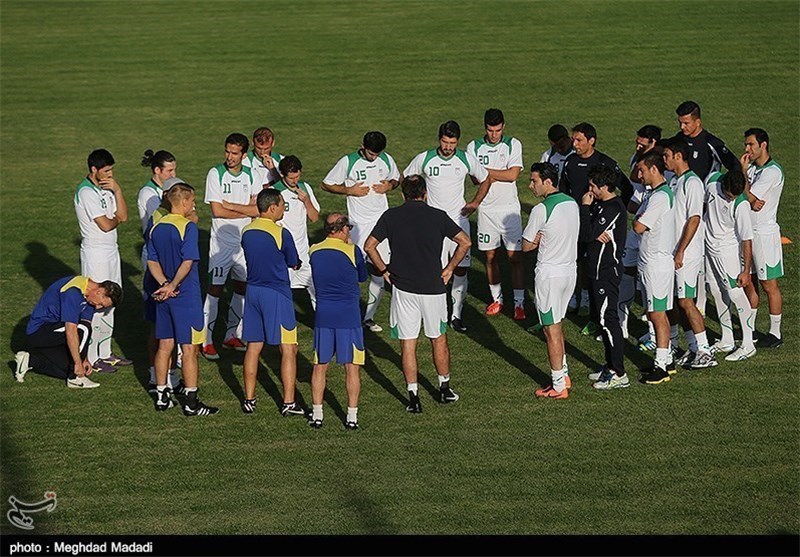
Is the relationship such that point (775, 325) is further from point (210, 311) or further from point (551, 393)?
point (210, 311)

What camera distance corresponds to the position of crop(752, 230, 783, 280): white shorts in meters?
12.3

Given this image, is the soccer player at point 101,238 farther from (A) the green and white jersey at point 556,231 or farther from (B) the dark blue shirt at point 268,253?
(A) the green and white jersey at point 556,231

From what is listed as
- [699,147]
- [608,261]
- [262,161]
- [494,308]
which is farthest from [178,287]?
[699,147]

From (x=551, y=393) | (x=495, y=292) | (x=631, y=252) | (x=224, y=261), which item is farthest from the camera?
(x=495, y=292)

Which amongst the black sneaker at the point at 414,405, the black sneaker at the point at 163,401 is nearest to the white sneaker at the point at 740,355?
the black sneaker at the point at 414,405

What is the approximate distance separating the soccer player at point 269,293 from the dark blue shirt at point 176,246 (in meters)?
0.49

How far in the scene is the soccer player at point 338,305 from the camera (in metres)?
Result: 10.4

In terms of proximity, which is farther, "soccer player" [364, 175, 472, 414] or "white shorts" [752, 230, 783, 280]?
"white shorts" [752, 230, 783, 280]

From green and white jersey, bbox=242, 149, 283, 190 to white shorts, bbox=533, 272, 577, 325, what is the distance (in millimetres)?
3418

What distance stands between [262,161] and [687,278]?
188 inches

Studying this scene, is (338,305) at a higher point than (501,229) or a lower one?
lower

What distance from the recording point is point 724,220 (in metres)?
11.9

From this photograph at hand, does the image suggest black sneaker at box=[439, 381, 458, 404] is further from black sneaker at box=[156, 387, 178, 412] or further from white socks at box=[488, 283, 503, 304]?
white socks at box=[488, 283, 503, 304]

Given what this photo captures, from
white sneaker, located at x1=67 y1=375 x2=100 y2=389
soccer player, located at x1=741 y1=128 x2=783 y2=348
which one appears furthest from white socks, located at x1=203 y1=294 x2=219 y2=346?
soccer player, located at x1=741 y1=128 x2=783 y2=348
